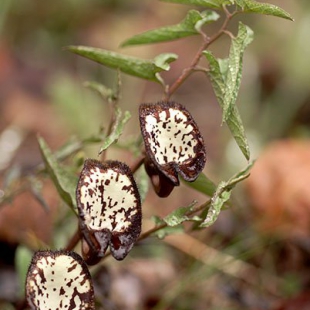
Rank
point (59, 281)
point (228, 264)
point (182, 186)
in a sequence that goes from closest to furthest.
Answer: point (59, 281) < point (228, 264) < point (182, 186)

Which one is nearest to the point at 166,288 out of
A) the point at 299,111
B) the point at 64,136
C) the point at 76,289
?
the point at 76,289

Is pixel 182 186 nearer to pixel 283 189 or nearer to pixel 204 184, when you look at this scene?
pixel 283 189

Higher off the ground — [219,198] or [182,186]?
[219,198]

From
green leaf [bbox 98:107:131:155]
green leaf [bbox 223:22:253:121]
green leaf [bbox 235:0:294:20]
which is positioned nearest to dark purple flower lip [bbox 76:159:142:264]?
green leaf [bbox 98:107:131:155]

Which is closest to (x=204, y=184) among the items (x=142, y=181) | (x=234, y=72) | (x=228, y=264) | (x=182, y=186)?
(x=142, y=181)

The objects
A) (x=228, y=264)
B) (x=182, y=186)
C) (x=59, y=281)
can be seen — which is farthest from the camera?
(x=182, y=186)

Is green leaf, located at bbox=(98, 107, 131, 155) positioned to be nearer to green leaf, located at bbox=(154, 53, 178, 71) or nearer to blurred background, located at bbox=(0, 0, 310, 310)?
green leaf, located at bbox=(154, 53, 178, 71)

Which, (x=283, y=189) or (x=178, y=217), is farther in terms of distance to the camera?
(x=283, y=189)

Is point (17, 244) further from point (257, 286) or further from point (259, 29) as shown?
point (259, 29)

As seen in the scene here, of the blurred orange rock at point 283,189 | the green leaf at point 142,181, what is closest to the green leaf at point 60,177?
the green leaf at point 142,181
